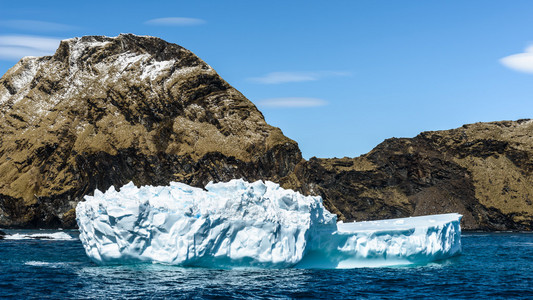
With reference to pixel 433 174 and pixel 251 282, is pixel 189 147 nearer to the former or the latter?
pixel 433 174

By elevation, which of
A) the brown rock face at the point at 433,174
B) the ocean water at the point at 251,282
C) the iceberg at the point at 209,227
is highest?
the brown rock face at the point at 433,174

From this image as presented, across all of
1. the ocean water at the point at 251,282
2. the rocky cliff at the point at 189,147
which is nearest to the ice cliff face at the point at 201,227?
the ocean water at the point at 251,282

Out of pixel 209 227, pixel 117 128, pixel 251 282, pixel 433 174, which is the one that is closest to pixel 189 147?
pixel 117 128

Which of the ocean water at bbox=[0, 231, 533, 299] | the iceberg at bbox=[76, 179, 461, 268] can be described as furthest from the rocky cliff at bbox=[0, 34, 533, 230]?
the iceberg at bbox=[76, 179, 461, 268]

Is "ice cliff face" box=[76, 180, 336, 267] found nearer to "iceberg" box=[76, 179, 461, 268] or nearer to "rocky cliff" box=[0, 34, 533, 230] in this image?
"iceberg" box=[76, 179, 461, 268]

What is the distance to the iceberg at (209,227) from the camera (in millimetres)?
26422

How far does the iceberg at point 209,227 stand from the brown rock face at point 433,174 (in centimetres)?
8074

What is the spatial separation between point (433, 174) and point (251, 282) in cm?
10221

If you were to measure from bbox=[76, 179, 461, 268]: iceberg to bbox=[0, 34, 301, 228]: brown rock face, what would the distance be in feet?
233

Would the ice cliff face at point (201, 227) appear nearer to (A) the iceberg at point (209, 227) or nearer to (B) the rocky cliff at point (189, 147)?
(A) the iceberg at point (209, 227)

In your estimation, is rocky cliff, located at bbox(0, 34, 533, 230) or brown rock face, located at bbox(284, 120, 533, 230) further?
brown rock face, located at bbox(284, 120, 533, 230)

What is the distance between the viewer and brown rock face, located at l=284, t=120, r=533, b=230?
4469 inches

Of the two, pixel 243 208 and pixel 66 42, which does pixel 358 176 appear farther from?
pixel 243 208

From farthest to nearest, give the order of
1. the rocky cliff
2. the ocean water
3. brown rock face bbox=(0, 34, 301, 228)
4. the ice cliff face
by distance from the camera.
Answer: the rocky cliff < brown rock face bbox=(0, 34, 301, 228) < the ice cliff face < the ocean water
